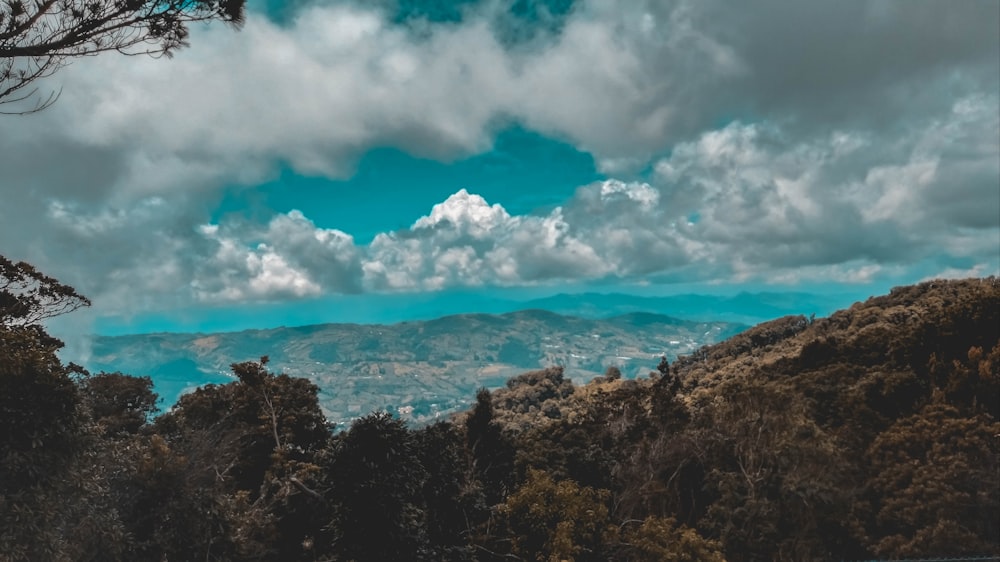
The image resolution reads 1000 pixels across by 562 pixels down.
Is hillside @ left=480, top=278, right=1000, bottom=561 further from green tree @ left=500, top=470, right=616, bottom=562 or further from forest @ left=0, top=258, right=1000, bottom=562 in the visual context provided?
green tree @ left=500, top=470, right=616, bottom=562

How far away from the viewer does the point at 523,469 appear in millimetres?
32719

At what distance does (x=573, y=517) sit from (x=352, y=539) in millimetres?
6874

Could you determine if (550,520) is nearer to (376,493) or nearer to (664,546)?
(664,546)

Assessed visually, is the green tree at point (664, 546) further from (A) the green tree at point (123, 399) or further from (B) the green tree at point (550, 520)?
(A) the green tree at point (123, 399)

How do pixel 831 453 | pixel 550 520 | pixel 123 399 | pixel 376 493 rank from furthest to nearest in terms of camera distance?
pixel 123 399 < pixel 831 453 < pixel 550 520 < pixel 376 493

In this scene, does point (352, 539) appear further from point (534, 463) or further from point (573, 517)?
point (534, 463)

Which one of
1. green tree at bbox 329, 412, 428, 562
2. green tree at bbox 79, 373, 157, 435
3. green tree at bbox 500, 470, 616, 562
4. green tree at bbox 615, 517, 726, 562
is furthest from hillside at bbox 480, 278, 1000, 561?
green tree at bbox 79, 373, 157, 435

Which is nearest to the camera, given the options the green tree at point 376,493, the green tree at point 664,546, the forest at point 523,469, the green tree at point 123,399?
the forest at point 523,469

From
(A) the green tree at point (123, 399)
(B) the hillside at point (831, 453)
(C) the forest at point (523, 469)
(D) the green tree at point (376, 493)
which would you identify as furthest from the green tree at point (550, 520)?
(A) the green tree at point (123, 399)

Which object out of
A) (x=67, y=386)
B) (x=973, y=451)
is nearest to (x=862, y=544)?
(x=973, y=451)

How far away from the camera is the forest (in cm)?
1451

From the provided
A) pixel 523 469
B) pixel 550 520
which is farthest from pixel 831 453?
pixel 550 520

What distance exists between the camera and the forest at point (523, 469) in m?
14.5

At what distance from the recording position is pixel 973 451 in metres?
25.2
